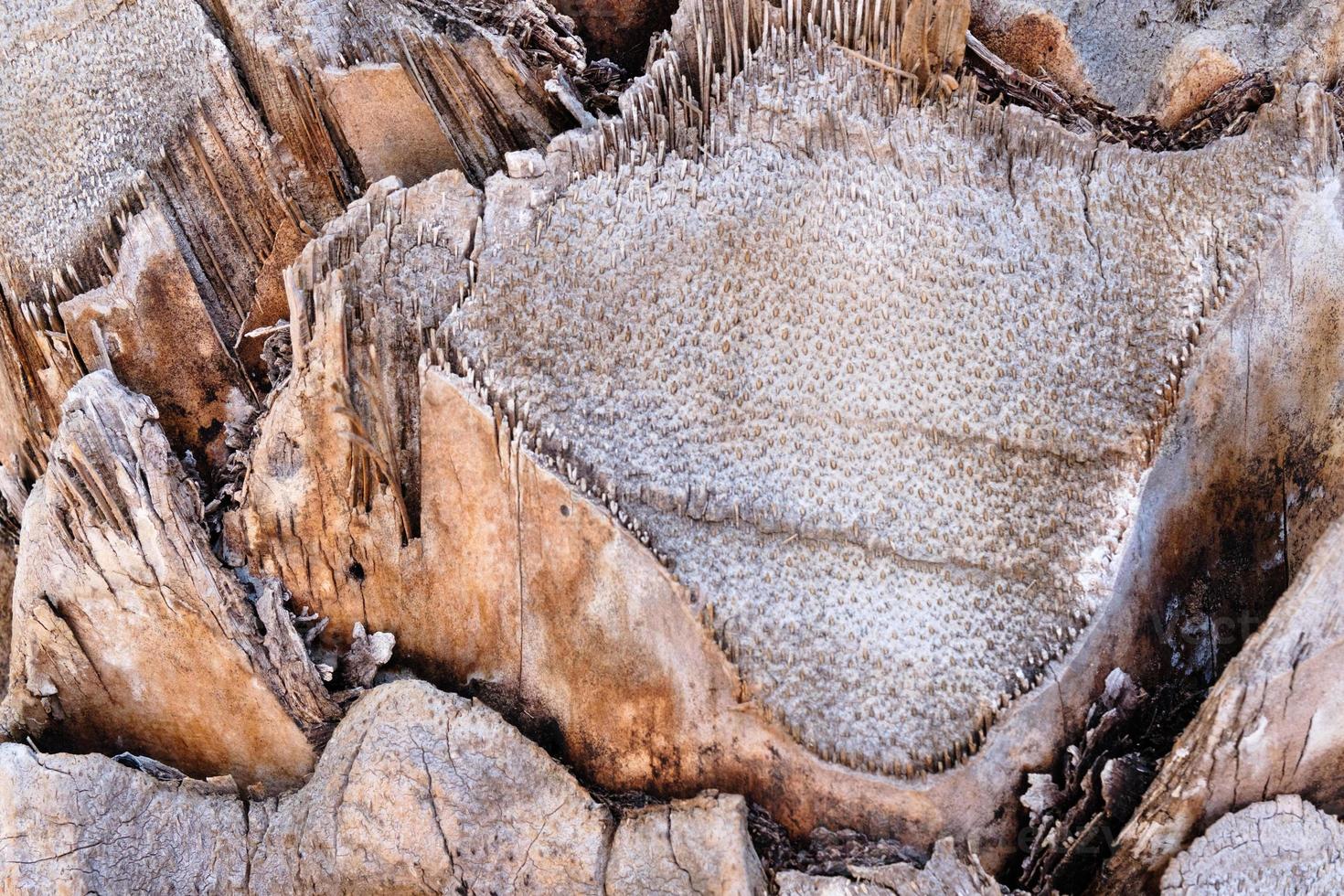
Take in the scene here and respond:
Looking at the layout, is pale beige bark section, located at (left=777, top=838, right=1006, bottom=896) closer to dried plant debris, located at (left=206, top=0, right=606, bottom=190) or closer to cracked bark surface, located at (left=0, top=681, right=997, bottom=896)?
cracked bark surface, located at (left=0, top=681, right=997, bottom=896)

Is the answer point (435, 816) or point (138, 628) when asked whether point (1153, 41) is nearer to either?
point (435, 816)

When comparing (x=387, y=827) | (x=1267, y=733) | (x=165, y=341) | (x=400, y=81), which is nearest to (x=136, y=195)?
(x=165, y=341)

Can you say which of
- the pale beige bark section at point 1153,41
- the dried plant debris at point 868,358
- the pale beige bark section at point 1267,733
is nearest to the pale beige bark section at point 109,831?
the dried plant debris at point 868,358

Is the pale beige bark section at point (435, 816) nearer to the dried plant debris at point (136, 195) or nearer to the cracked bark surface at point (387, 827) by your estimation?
the cracked bark surface at point (387, 827)

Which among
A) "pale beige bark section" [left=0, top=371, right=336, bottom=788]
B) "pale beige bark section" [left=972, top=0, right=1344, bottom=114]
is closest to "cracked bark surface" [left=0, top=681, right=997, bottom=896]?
"pale beige bark section" [left=0, top=371, right=336, bottom=788]

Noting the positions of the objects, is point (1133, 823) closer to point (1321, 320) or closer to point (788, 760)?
point (788, 760)

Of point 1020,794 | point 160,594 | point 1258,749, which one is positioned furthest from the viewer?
point 160,594

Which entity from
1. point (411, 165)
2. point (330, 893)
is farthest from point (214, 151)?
point (330, 893)
